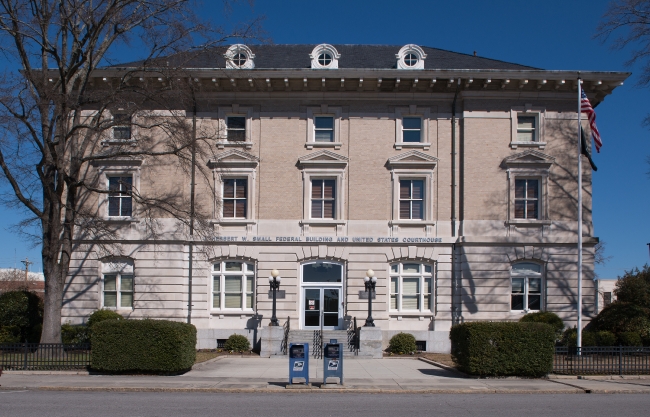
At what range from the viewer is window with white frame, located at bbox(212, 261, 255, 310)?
1162 inches

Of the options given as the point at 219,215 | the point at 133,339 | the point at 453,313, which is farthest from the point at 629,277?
the point at 133,339

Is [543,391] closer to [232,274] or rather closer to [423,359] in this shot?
[423,359]

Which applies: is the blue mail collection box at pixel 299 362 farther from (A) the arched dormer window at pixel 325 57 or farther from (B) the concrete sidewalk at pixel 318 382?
(A) the arched dormer window at pixel 325 57

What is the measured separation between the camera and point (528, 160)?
1156 inches

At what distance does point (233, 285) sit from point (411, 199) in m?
9.26

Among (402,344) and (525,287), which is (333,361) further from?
(525,287)

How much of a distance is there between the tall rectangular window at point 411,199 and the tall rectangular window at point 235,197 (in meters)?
7.35

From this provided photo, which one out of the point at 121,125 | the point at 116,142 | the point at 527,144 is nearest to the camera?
the point at 121,125

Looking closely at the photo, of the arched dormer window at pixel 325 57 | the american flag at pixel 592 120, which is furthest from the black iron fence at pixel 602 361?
the arched dormer window at pixel 325 57

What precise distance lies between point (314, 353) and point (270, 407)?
42.1 ft

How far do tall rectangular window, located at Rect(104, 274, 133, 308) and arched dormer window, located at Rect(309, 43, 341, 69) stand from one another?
13.2 meters

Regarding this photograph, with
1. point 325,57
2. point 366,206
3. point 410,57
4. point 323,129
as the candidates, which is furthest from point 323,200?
point 410,57

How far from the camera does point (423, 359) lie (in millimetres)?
25375

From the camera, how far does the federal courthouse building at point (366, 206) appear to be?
28.9 m
